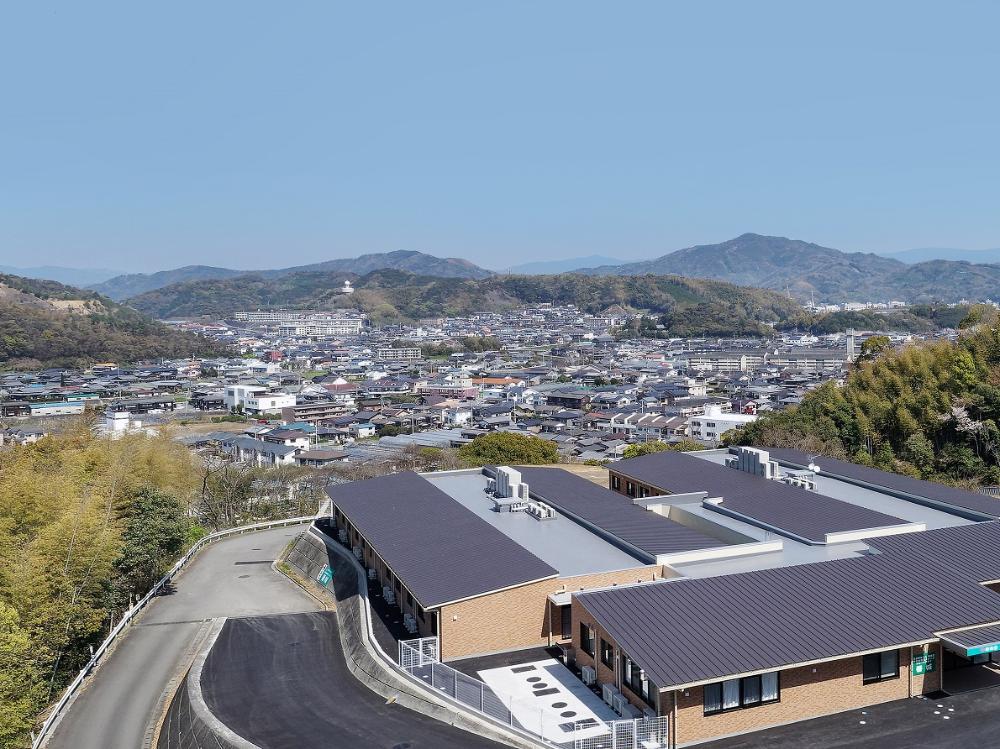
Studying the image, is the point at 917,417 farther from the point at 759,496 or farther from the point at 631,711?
the point at 631,711

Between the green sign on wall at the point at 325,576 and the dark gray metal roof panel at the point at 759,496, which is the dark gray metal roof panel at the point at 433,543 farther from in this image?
the dark gray metal roof panel at the point at 759,496

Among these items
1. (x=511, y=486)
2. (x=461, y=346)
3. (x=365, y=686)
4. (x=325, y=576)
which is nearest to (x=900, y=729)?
(x=365, y=686)

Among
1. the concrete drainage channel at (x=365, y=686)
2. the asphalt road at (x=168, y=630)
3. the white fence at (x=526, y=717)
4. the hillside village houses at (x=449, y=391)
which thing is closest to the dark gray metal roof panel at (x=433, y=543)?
the white fence at (x=526, y=717)

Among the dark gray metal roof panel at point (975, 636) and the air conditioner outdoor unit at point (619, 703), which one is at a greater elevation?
the dark gray metal roof panel at point (975, 636)

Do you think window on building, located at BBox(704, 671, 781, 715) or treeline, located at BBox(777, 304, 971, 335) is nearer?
window on building, located at BBox(704, 671, 781, 715)

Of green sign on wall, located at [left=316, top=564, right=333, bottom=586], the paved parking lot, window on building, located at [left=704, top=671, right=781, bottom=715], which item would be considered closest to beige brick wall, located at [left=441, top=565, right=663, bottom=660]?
window on building, located at [left=704, top=671, right=781, bottom=715]

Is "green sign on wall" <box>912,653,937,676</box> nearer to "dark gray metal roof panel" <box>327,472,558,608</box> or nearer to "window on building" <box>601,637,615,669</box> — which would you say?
"window on building" <box>601,637,615,669</box>

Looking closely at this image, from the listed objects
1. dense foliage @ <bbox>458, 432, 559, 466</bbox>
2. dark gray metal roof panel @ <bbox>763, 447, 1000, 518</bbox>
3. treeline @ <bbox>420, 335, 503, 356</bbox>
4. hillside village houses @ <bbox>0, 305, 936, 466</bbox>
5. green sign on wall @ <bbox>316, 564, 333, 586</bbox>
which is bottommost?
hillside village houses @ <bbox>0, 305, 936, 466</bbox>
